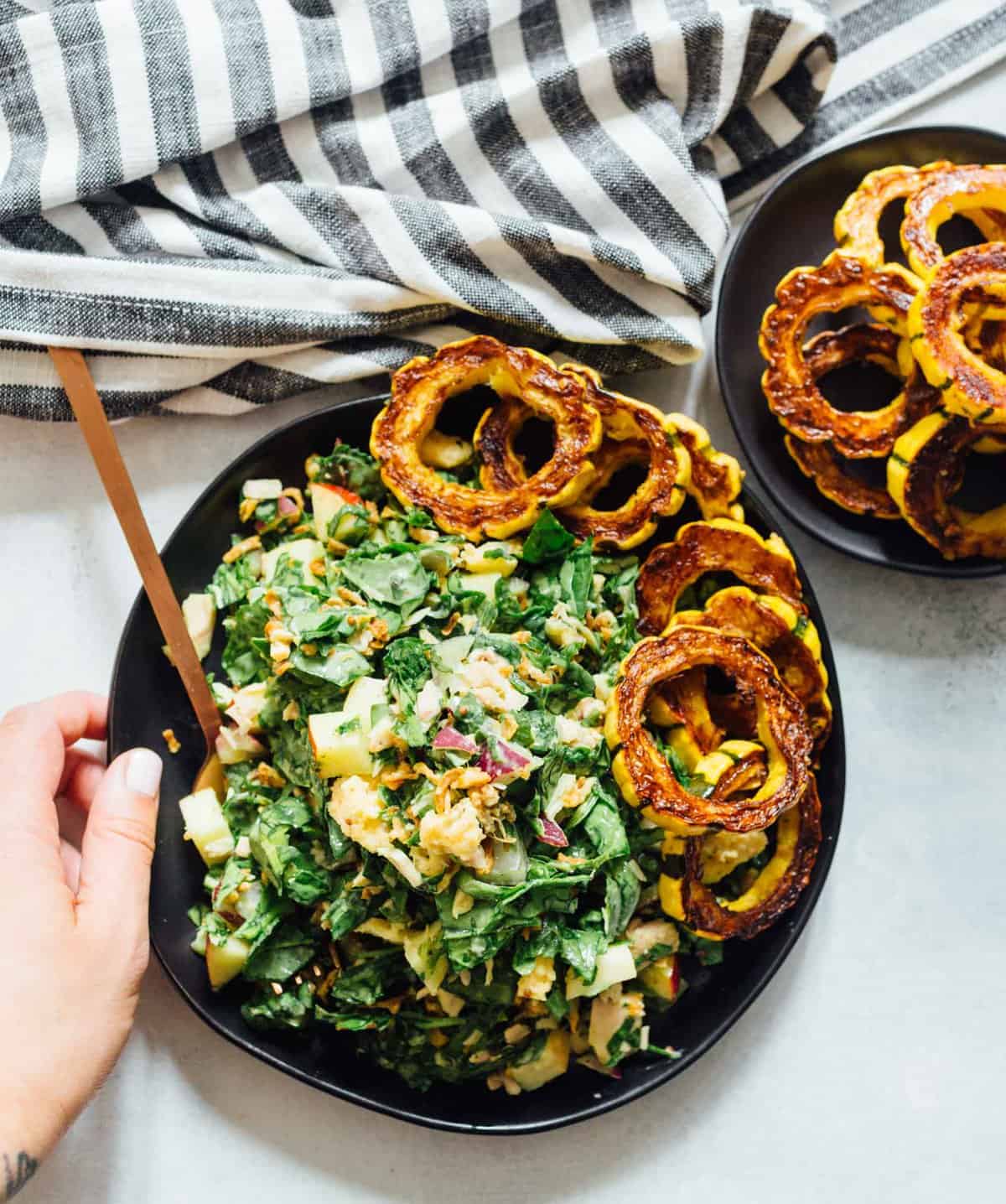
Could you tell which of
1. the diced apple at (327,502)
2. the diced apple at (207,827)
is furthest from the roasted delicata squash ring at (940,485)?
the diced apple at (207,827)

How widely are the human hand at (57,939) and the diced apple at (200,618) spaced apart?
28 cm

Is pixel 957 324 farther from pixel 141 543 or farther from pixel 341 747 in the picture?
pixel 141 543

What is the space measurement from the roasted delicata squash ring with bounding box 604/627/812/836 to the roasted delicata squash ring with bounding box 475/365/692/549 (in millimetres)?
280

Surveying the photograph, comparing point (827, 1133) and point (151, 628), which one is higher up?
point (151, 628)

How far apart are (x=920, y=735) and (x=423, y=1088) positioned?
4.69ft

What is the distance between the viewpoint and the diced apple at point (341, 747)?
209cm

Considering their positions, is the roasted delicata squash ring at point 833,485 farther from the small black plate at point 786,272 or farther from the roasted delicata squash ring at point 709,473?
the roasted delicata squash ring at point 709,473

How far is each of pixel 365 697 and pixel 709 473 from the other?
885mm

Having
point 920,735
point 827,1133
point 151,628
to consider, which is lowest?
point 827,1133

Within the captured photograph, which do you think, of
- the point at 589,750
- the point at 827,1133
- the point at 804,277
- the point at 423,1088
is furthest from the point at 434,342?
the point at 827,1133

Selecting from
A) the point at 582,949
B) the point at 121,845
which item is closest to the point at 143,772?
the point at 121,845

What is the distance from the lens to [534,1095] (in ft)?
7.96

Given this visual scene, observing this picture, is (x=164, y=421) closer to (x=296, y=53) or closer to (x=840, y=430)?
(x=296, y=53)

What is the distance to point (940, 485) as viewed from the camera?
8.05 ft
